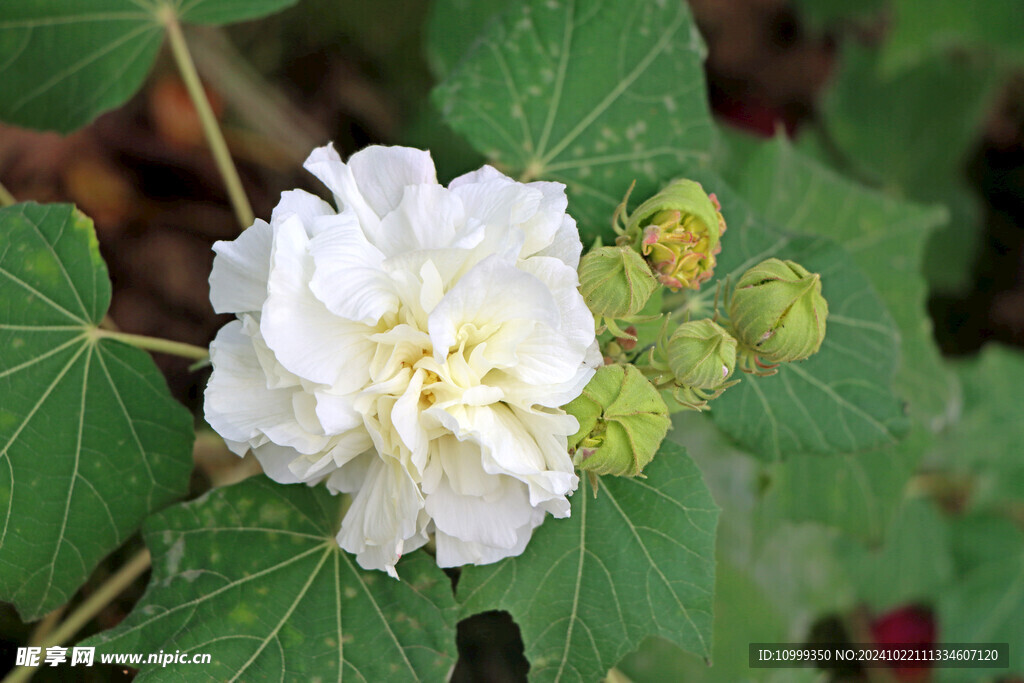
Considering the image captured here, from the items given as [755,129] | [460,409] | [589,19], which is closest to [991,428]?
[755,129]

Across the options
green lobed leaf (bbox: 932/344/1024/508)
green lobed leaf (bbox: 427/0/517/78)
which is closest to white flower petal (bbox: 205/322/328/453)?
green lobed leaf (bbox: 427/0/517/78)

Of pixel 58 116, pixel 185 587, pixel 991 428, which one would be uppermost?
pixel 58 116

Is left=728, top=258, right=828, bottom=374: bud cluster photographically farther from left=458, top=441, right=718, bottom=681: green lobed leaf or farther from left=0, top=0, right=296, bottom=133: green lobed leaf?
left=0, top=0, right=296, bottom=133: green lobed leaf

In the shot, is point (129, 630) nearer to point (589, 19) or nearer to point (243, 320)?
point (243, 320)

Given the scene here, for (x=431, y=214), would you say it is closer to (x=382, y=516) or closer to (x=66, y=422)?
(x=382, y=516)

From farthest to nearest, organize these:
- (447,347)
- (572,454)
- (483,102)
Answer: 1. (483,102)
2. (572,454)
3. (447,347)

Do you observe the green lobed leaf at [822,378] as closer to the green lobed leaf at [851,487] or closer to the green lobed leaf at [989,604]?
the green lobed leaf at [851,487]

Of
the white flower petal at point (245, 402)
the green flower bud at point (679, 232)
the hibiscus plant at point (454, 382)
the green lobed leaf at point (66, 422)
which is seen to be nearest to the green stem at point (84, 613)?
the hibiscus plant at point (454, 382)
